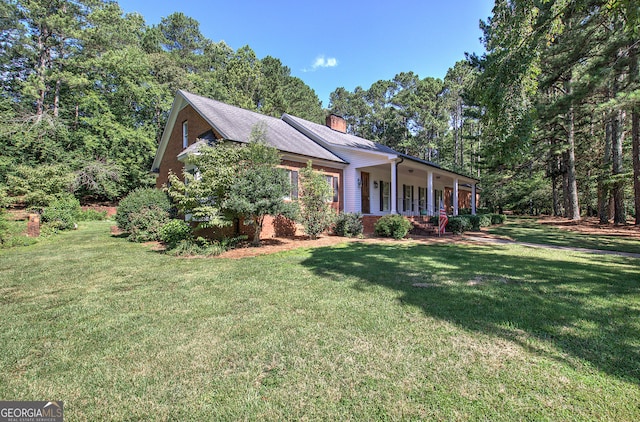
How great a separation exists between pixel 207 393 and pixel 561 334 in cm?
373

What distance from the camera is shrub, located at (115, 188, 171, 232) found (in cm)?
1149

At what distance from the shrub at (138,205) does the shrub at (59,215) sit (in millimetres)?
4238

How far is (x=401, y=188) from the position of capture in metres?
19.6

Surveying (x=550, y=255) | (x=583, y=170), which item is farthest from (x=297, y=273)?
(x=583, y=170)

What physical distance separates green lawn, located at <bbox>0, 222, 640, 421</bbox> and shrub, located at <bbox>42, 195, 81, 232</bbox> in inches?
416

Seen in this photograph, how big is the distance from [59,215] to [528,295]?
19.5 metres

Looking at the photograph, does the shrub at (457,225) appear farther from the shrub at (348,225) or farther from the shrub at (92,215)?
the shrub at (92,215)

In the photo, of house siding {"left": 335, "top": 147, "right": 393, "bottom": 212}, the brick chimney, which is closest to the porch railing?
house siding {"left": 335, "top": 147, "right": 393, "bottom": 212}

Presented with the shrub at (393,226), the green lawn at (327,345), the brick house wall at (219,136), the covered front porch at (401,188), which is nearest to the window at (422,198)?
the covered front porch at (401,188)

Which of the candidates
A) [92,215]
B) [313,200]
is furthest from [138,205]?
[92,215]

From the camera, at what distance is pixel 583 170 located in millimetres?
22891

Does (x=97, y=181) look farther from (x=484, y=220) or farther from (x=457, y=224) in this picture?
(x=484, y=220)

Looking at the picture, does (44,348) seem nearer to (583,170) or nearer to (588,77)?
(588,77)

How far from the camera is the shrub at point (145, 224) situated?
11.0 m
